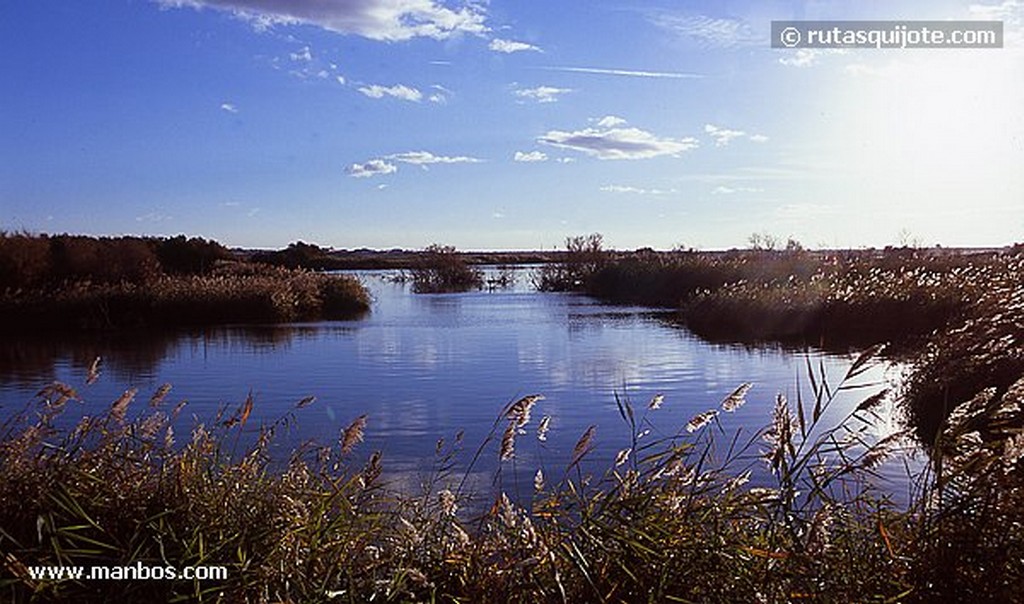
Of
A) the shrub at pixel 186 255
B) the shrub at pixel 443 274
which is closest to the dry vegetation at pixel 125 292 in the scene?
the shrub at pixel 186 255

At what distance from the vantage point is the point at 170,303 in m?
28.4

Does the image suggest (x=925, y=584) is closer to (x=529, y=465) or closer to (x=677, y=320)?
(x=529, y=465)

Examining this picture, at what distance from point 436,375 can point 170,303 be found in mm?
15114

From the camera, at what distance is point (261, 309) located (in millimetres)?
29172

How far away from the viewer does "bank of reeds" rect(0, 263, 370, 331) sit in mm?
26906

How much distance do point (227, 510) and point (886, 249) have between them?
50.3m

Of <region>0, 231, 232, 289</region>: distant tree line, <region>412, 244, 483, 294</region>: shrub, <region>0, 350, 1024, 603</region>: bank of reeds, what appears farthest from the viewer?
<region>412, 244, 483, 294</region>: shrub

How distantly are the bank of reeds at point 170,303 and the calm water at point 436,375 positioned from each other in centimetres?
259

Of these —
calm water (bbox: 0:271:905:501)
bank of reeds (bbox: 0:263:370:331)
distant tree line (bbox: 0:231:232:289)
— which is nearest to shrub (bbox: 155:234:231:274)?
distant tree line (bbox: 0:231:232:289)

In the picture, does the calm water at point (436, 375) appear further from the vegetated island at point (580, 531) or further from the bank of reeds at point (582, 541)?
the bank of reeds at point (582, 541)

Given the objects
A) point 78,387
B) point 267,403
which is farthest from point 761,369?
point 78,387

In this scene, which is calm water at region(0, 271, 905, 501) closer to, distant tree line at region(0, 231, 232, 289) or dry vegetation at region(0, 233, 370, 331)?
dry vegetation at region(0, 233, 370, 331)

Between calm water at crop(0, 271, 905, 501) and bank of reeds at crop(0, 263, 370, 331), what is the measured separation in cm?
259

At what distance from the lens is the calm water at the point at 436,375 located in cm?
1073
